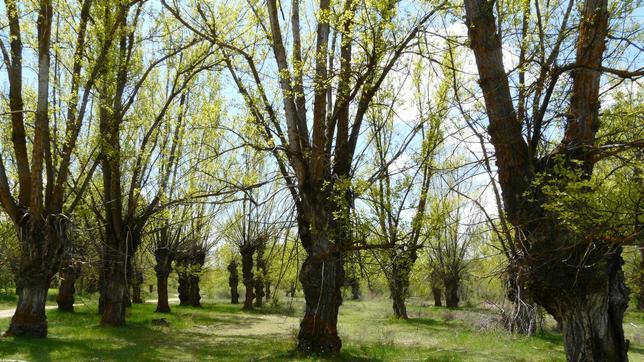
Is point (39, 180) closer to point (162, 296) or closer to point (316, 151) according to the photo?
point (316, 151)

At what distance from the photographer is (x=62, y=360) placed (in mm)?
10445

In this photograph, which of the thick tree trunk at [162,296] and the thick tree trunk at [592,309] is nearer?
the thick tree trunk at [592,309]

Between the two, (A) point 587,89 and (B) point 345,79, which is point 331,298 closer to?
(B) point 345,79

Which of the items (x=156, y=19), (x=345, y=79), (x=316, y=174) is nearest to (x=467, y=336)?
(x=316, y=174)

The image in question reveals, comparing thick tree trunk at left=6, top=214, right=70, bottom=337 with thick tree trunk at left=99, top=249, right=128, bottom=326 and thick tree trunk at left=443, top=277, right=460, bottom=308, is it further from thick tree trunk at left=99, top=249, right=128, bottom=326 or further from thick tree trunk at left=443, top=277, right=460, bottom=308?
thick tree trunk at left=443, top=277, right=460, bottom=308

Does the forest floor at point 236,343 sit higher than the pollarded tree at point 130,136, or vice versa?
the pollarded tree at point 130,136

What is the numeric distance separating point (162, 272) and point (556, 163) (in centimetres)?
2210

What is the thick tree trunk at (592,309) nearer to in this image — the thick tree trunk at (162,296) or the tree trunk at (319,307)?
the tree trunk at (319,307)

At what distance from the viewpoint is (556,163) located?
6.39 meters

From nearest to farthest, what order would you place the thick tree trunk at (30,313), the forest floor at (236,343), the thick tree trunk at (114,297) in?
the forest floor at (236,343) → the thick tree trunk at (30,313) → the thick tree trunk at (114,297)

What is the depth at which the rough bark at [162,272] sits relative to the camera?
993 inches

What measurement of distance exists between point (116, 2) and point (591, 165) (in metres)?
10.8

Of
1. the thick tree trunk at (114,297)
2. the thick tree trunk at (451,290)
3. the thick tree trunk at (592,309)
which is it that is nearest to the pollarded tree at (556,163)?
the thick tree trunk at (592,309)

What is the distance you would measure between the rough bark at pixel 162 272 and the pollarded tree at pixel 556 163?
2095 centimetres
